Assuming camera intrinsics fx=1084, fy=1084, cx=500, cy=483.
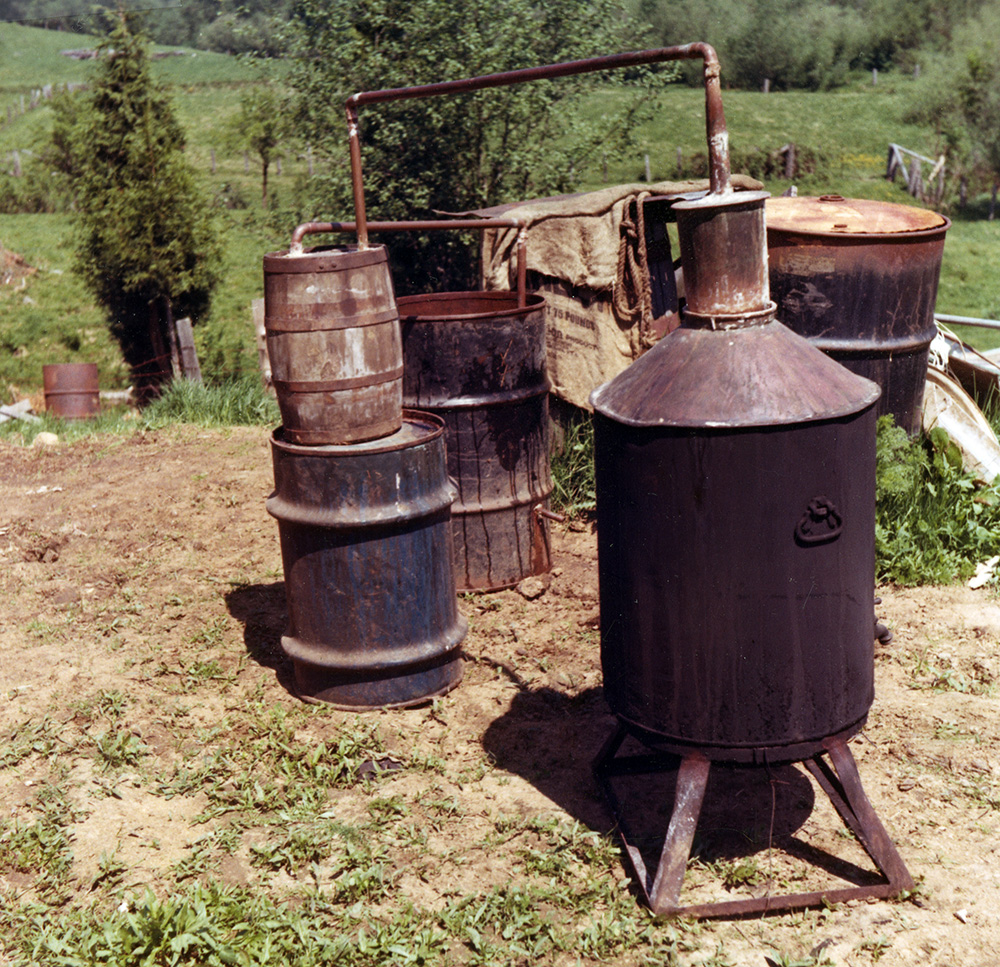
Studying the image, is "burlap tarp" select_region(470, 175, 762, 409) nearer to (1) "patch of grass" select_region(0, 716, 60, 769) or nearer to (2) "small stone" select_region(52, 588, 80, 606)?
(2) "small stone" select_region(52, 588, 80, 606)

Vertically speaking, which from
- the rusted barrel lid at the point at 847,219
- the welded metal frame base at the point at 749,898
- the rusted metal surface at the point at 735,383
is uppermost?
the rusted barrel lid at the point at 847,219

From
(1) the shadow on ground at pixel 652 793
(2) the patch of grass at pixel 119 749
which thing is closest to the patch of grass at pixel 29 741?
(2) the patch of grass at pixel 119 749

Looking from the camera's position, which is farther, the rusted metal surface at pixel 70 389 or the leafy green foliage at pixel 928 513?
the rusted metal surface at pixel 70 389

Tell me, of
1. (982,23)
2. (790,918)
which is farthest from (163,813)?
(982,23)

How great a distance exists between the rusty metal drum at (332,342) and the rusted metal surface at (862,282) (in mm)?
2120

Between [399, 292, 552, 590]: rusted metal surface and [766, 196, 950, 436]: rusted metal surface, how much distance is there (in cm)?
128

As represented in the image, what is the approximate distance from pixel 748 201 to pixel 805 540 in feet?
3.22

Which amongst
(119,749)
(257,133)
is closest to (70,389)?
(119,749)

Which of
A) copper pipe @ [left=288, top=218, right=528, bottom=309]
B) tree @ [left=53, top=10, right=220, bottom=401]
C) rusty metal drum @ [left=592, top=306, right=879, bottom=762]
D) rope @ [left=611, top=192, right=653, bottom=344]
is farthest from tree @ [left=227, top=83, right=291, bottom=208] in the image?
rusty metal drum @ [left=592, top=306, right=879, bottom=762]

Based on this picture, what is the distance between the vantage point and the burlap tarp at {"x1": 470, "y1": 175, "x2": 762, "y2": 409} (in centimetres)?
627

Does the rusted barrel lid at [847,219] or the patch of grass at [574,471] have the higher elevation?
the rusted barrel lid at [847,219]

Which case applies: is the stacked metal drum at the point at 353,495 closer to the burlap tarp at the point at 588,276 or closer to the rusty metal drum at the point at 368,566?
the rusty metal drum at the point at 368,566

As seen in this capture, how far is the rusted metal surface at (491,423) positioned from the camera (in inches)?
214

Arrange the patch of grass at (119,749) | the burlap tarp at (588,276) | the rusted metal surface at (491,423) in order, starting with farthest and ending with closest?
the burlap tarp at (588,276) → the rusted metal surface at (491,423) → the patch of grass at (119,749)
